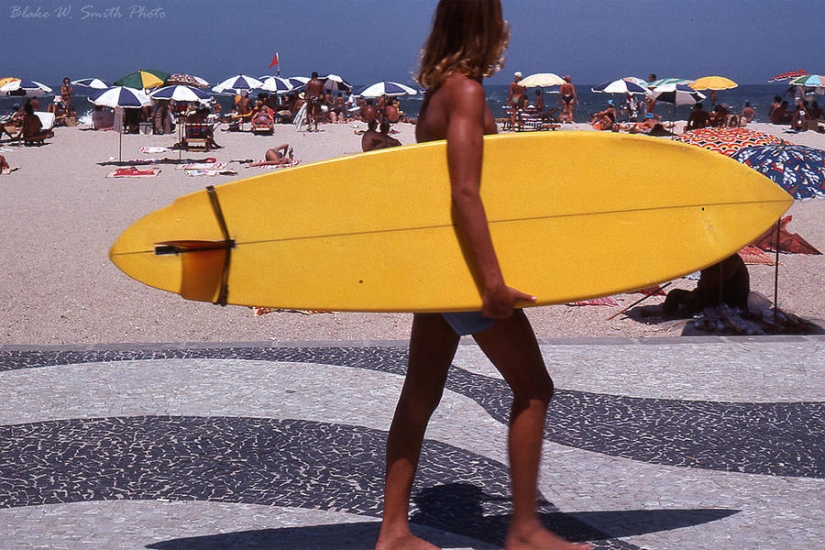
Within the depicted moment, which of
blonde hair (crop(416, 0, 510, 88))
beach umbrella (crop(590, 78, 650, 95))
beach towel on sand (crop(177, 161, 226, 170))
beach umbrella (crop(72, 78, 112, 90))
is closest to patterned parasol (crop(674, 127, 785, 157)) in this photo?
blonde hair (crop(416, 0, 510, 88))

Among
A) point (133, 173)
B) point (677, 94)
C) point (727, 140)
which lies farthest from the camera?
point (677, 94)

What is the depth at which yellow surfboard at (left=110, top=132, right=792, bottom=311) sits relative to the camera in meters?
2.94

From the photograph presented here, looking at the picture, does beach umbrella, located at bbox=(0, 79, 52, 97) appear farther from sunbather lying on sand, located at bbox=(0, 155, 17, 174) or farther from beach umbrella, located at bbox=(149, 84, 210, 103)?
sunbather lying on sand, located at bbox=(0, 155, 17, 174)

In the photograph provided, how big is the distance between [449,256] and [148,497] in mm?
1398

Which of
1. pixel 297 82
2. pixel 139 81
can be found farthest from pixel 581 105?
pixel 139 81

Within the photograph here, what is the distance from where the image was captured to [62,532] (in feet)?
10.2

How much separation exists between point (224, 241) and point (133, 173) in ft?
47.1

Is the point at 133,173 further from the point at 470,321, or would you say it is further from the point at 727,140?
the point at 470,321

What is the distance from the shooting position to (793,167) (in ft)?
19.6

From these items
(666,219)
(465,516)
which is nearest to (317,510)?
(465,516)

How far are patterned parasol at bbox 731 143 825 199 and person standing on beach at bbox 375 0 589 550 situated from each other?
360 centimetres

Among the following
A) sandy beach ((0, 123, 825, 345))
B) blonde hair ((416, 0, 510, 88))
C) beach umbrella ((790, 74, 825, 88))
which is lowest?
sandy beach ((0, 123, 825, 345))

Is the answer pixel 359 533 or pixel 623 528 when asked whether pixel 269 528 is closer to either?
pixel 359 533

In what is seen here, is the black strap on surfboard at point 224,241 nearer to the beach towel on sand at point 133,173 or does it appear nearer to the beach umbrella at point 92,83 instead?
the beach towel on sand at point 133,173
